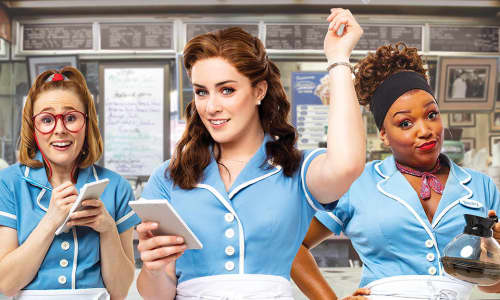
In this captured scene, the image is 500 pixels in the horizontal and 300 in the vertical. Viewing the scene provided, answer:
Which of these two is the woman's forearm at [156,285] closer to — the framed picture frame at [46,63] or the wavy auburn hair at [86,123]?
the wavy auburn hair at [86,123]

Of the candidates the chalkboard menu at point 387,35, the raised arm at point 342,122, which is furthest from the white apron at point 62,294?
the chalkboard menu at point 387,35

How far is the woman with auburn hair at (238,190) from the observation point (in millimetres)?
1151

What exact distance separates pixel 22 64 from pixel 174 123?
1230mm

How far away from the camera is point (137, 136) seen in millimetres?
3678

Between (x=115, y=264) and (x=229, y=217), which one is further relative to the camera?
(x=115, y=264)

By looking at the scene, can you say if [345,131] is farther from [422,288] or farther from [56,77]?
[56,77]

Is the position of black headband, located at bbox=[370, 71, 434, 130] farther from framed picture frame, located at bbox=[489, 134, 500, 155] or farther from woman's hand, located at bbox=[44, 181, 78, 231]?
framed picture frame, located at bbox=[489, 134, 500, 155]

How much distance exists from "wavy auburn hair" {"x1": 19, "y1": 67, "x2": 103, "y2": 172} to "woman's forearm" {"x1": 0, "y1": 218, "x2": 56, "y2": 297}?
24 centimetres

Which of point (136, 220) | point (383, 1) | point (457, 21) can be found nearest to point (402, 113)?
point (136, 220)

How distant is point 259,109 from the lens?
132cm

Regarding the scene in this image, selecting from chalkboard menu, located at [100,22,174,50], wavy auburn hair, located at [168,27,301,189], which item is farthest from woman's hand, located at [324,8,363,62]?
chalkboard menu, located at [100,22,174,50]

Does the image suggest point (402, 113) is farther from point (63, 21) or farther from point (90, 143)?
point (63, 21)

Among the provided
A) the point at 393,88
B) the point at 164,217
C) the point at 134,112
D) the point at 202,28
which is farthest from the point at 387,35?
the point at 164,217

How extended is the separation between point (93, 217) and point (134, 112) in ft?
7.80
